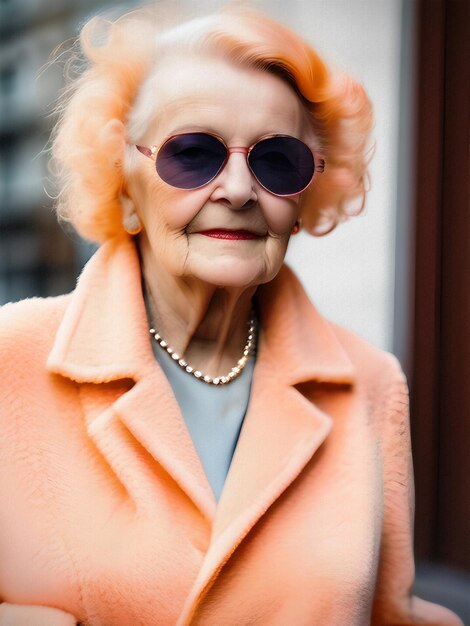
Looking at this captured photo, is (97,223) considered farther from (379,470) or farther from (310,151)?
(379,470)

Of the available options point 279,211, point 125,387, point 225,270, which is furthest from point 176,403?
point 279,211

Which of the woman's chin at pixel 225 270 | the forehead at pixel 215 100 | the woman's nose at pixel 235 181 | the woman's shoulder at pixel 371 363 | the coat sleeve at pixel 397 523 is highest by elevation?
the forehead at pixel 215 100

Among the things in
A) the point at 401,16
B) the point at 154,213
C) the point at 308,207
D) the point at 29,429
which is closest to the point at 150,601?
the point at 29,429

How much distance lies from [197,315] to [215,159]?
0.26m

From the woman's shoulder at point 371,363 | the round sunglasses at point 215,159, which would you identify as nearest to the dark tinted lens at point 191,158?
the round sunglasses at point 215,159

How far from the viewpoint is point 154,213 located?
1176mm

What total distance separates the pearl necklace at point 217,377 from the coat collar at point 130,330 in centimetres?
2

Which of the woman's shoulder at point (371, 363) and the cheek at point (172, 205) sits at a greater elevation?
the cheek at point (172, 205)

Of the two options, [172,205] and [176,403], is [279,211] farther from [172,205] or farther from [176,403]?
[176,403]

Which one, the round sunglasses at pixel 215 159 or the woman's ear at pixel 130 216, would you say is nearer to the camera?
the round sunglasses at pixel 215 159

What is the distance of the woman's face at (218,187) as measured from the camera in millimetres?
1119

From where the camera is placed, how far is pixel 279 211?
3.87 ft

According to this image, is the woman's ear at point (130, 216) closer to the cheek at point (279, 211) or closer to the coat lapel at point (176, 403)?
the coat lapel at point (176, 403)

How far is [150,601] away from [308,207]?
68 centimetres
